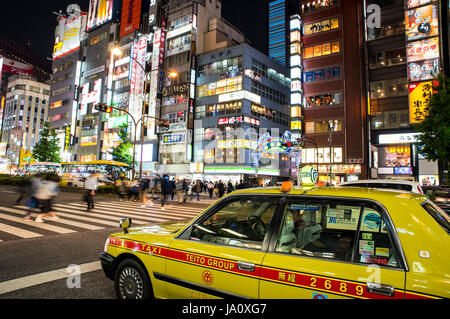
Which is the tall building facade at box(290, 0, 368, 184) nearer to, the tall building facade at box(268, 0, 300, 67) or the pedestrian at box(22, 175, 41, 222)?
the pedestrian at box(22, 175, 41, 222)

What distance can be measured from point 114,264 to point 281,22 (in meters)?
154

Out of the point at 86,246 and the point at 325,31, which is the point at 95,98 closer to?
the point at 325,31

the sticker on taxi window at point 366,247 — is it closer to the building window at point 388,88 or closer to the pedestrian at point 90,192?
the pedestrian at point 90,192

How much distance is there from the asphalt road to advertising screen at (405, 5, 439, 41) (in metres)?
38.9

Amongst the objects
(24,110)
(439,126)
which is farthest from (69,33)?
(439,126)

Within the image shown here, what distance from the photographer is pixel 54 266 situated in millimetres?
4785

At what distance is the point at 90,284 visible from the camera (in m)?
3.95

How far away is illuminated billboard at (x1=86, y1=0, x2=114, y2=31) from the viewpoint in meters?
71.7

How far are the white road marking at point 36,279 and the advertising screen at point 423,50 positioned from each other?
38.5 metres

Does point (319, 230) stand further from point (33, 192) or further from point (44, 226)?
point (33, 192)

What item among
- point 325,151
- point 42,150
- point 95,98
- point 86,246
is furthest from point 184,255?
point 95,98

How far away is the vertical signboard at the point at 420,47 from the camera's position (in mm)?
30281

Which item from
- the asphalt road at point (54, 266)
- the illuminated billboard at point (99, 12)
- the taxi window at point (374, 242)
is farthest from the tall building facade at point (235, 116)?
the illuminated billboard at point (99, 12)
